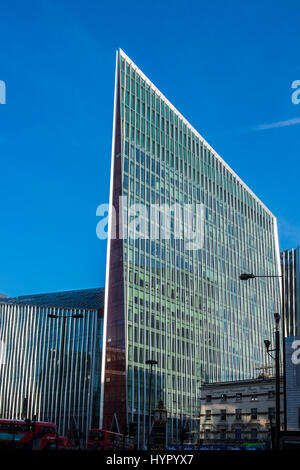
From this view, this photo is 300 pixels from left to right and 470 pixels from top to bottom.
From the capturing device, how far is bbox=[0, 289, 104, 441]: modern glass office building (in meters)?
123

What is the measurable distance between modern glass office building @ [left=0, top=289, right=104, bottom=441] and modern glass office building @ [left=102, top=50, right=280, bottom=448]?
690 inches

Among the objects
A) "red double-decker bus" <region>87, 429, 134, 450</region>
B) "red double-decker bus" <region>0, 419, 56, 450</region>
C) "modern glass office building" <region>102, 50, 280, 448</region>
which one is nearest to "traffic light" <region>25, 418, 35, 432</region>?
"red double-decker bus" <region>0, 419, 56, 450</region>

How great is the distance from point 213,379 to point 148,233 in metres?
33.2

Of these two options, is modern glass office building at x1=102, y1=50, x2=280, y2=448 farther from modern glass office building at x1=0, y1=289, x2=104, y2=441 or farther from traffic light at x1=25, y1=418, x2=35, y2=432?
traffic light at x1=25, y1=418, x2=35, y2=432

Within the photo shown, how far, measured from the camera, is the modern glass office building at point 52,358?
122938mm

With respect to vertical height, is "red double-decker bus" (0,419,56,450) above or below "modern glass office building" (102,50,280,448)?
below

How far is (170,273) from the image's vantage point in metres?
112

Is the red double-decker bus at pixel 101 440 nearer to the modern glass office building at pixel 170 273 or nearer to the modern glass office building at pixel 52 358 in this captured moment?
the modern glass office building at pixel 170 273

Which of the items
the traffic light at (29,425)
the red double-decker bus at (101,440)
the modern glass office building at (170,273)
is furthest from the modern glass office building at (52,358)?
the traffic light at (29,425)

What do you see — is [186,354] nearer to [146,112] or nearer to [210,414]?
[210,414]

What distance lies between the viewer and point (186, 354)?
11194 centimetres

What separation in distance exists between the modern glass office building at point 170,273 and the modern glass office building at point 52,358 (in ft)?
57.5

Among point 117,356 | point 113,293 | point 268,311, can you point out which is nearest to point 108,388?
point 117,356

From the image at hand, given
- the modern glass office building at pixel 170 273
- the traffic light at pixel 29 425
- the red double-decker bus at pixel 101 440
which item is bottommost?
the red double-decker bus at pixel 101 440
